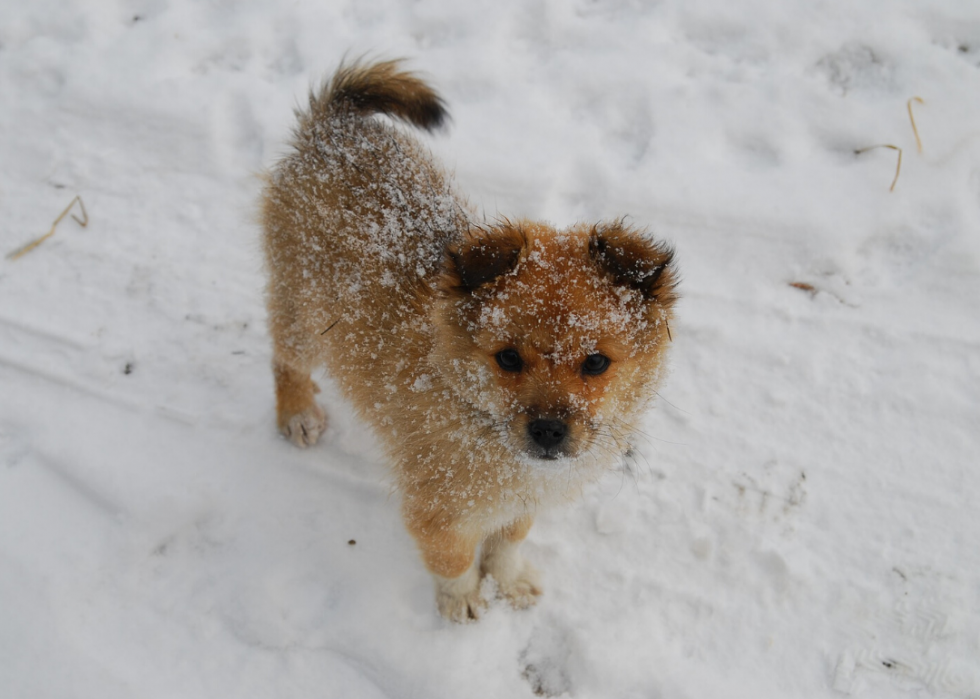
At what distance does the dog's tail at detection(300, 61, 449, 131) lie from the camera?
283 cm

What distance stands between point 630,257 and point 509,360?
49 centimetres

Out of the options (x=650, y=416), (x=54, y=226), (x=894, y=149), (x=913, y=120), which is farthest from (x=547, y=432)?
(x=54, y=226)

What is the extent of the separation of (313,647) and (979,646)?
2.78 metres

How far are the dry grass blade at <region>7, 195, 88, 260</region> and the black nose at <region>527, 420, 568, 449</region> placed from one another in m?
3.53

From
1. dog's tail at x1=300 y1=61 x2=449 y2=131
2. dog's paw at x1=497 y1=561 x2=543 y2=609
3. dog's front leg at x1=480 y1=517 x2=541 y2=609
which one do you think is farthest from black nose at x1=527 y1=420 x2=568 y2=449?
dog's tail at x1=300 y1=61 x2=449 y2=131

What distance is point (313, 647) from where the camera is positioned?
2689 millimetres

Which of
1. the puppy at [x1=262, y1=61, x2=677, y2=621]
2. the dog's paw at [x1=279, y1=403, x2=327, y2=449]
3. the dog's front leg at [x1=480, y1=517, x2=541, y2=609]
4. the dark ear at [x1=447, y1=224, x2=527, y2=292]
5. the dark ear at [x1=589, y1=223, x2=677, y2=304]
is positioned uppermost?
the dark ear at [x1=589, y1=223, x2=677, y2=304]

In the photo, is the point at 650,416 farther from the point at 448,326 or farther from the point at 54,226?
the point at 54,226

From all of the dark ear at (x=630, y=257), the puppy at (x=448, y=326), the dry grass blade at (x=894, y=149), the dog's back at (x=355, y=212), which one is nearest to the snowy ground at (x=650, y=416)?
the dry grass blade at (x=894, y=149)

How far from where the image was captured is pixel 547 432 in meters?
1.88

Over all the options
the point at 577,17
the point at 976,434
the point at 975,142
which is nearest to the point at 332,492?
the point at 976,434

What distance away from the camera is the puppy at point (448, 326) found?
1.93 metres

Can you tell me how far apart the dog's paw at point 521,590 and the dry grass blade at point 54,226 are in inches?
134

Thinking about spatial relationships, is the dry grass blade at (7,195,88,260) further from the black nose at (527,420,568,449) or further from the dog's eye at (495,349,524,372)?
the black nose at (527,420,568,449)
